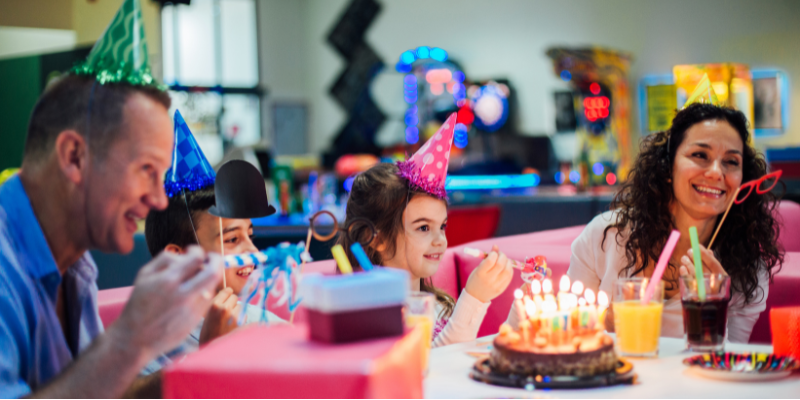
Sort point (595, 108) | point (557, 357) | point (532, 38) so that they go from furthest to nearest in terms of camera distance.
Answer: point (532, 38) → point (595, 108) → point (557, 357)

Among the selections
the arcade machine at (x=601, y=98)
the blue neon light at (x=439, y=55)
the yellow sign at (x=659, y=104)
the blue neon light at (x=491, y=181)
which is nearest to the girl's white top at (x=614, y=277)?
the arcade machine at (x=601, y=98)

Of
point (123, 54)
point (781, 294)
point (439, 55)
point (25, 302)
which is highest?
point (439, 55)

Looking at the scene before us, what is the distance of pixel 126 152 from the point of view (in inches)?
37.6

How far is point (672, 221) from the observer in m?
2.36

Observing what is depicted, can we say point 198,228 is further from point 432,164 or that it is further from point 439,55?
point 439,55

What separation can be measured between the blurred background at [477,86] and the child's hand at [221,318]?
98.4 inches

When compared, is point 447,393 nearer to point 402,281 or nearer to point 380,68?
point 402,281

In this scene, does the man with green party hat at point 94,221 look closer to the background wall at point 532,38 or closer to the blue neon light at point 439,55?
the background wall at point 532,38

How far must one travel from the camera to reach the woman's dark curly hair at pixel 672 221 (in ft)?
7.37

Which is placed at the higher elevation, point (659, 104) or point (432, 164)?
point (659, 104)

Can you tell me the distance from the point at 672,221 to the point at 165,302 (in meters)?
1.90

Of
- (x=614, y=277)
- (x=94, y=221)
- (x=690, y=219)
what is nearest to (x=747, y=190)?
(x=690, y=219)

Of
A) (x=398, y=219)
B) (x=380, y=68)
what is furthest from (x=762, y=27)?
(x=398, y=219)

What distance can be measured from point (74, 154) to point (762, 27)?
9.13m
